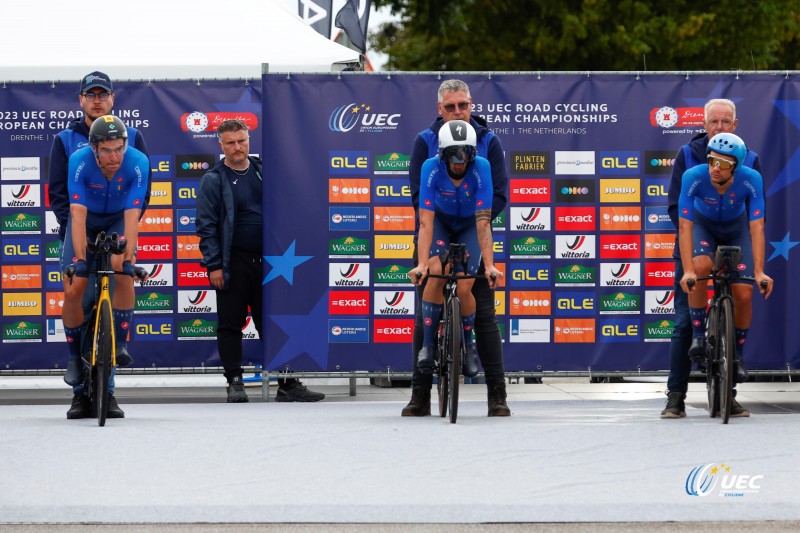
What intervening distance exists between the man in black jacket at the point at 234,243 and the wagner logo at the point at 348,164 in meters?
0.61

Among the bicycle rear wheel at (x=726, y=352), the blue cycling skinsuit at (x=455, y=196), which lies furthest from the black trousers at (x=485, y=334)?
the bicycle rear wheel at (x=726, y=352)

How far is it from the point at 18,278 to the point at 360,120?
10.3 ft

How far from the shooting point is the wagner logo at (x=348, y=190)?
38.7ft

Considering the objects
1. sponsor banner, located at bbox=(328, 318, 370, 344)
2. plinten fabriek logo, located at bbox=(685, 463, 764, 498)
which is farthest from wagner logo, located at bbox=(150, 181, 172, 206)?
plinten fabriek logo, located at bbox=(685, 463, 764, 498)

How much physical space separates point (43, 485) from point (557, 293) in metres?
5.54

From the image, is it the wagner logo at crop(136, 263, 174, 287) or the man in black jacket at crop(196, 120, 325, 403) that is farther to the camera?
the wagner logo at crop(136, 263, 174, 287)

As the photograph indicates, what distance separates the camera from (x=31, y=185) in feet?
39.9

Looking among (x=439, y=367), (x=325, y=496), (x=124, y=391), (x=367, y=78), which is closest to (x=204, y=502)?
(x=325, y=496)

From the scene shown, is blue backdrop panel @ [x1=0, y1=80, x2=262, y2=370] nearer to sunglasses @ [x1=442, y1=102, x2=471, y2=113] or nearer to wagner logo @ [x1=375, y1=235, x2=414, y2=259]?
wagner logo @ [x1=375, y1=235, x2=414, y2=259]

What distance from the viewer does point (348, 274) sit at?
1181 cm

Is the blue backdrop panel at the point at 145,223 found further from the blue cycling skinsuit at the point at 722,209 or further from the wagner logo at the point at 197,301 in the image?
the blue cycling skinsuit at the point at 722,209

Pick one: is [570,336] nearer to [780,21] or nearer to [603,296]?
[603,296]

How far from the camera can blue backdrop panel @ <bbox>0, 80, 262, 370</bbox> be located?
12164 millimetres

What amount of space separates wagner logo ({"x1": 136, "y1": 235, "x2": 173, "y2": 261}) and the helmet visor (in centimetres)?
363
